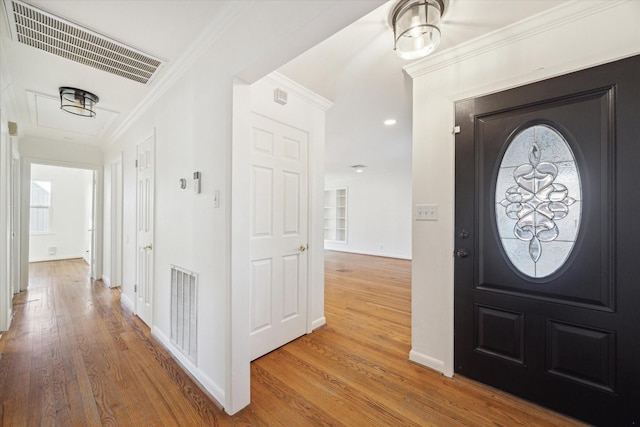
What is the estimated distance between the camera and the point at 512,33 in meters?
1.73

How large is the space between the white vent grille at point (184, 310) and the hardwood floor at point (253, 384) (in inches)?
7.6

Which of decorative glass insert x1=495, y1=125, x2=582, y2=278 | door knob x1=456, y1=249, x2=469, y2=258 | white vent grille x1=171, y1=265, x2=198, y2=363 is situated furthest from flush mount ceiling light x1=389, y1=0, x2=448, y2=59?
white vent grille x1=171, y1=265, x2=198, y2=363

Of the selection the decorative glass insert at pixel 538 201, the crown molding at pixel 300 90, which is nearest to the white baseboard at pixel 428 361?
the decorative glass insert at pixel 538 201

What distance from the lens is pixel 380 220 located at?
8.01m

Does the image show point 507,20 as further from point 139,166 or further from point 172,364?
point 139,166

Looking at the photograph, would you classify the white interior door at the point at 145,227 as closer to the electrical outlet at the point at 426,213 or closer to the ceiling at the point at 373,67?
the ceiling at the point at 373,67

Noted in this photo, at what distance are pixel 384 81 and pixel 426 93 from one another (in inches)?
20.8

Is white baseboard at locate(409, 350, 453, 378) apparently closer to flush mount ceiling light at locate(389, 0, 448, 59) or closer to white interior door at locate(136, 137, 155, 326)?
flush mount ceiling light at locate(389, 0, 448, 59)

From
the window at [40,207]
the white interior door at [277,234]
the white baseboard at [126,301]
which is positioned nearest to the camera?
the white interior door at [277,234]

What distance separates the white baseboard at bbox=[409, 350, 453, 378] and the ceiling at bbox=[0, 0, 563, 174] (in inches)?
94.4

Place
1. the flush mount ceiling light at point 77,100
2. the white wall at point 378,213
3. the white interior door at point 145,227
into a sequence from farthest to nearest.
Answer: the white wall at point 378,213
the white interior door at point 145,227
the flush mount ceiling light at point 77,100

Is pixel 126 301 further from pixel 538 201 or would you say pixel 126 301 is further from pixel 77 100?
pixel 538 201

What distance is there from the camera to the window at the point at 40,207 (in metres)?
6.56

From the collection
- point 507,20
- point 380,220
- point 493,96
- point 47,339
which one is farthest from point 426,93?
point 380,220
